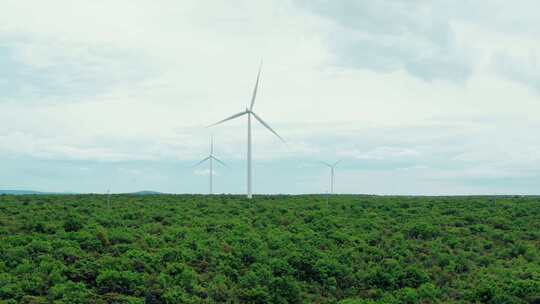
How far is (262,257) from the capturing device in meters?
30.8

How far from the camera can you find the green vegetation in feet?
86.0

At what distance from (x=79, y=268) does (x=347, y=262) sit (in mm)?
14051

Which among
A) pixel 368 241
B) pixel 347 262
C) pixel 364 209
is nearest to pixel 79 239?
pixel 347 262

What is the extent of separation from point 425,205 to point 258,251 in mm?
29194

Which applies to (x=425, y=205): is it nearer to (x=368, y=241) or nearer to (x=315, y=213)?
(x=315, y=213)

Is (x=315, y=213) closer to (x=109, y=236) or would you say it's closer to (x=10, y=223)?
(x=109, y=236)

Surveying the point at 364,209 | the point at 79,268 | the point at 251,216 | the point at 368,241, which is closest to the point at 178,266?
the point at 79,268

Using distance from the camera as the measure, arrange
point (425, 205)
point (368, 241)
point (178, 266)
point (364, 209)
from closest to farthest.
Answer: point (178, 266)
point (368, 241)
point (364, 209)
point (425, 205)

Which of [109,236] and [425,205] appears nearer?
[109,236]

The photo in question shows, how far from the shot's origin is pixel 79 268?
27.6 metres

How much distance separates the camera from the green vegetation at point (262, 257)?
26219mm

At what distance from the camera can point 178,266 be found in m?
28.5

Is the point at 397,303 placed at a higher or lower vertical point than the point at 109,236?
lower

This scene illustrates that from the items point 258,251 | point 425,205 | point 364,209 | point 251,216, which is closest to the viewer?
point 258,251
